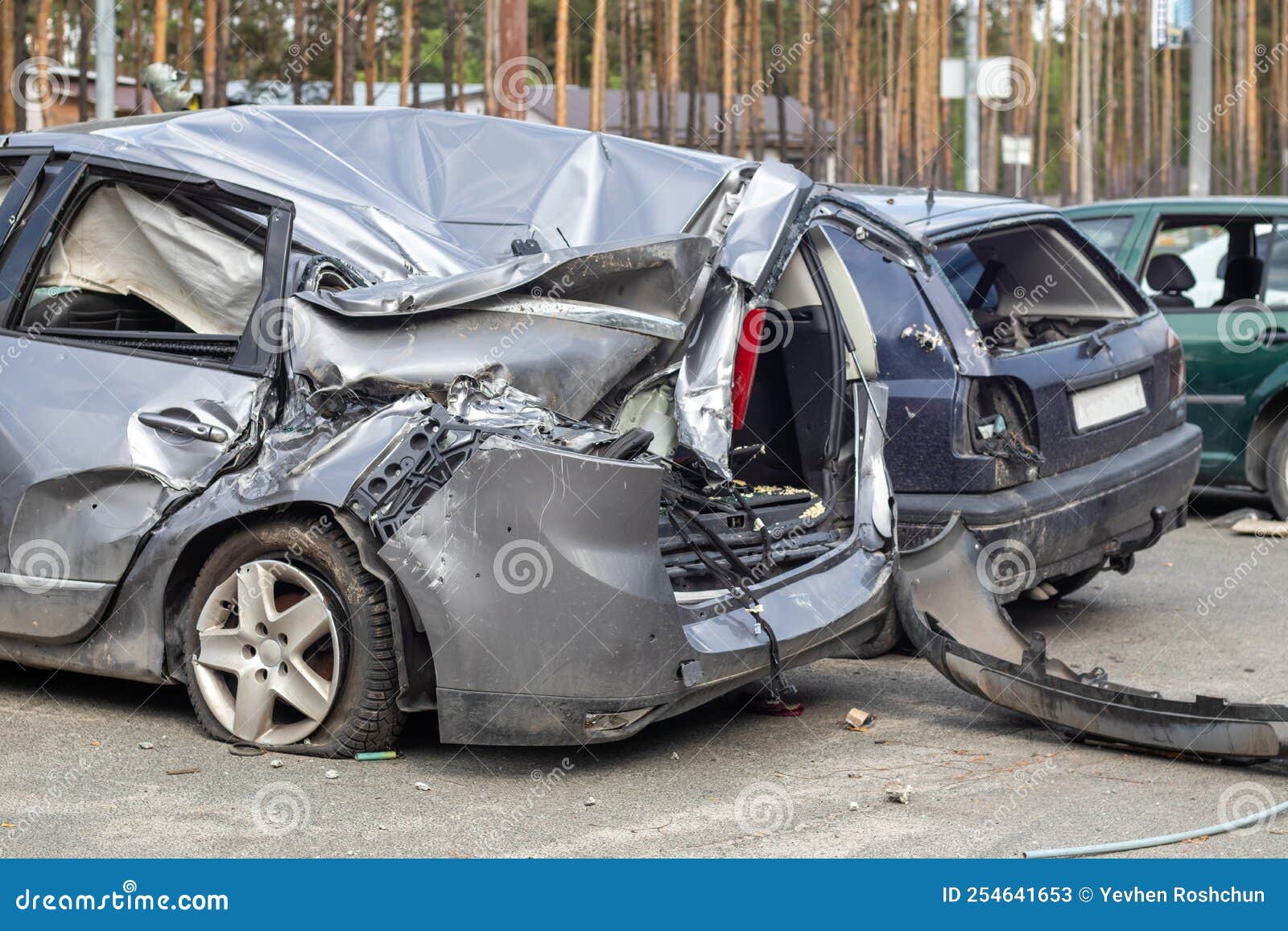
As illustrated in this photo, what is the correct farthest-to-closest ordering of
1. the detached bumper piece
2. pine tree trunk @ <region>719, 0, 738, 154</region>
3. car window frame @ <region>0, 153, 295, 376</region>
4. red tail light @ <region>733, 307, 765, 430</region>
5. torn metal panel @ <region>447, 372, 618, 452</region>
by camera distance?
1. pine tree trunk @ <region>719, 0, 738, 154</region>
2. red tail light @ <region>733, 307, 765, 430</region>
3. car window frame @ <region>0, 153, 295, 376</region>
4. the detached bumper piece
5. torn metal panel @ <region>447, 372, 618, 452</region>

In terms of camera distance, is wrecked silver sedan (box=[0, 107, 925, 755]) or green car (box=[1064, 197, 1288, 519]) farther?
green car (box=[1064, 197, 1288, 519])

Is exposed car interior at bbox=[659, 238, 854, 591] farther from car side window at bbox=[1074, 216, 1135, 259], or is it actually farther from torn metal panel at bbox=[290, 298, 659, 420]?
car side window at bbox=[1074, 216, 1135, 259]

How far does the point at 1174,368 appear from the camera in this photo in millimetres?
6965

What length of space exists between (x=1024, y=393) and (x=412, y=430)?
8.51 feet

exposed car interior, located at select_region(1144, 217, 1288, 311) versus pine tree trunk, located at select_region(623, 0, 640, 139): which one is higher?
pine tree trunk, located at select_region(623, 0, 640, 139)

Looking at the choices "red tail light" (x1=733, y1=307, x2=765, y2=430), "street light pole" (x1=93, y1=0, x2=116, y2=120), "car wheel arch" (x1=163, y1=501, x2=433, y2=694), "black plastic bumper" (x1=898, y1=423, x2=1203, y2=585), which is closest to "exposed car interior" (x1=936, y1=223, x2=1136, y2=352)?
"black plastic bumper" (x1=898, y1=423, x2=1203, y2=585)

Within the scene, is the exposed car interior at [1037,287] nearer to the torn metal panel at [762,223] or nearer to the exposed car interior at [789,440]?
the exposed car interior at [789,440]

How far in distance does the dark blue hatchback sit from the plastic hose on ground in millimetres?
1671

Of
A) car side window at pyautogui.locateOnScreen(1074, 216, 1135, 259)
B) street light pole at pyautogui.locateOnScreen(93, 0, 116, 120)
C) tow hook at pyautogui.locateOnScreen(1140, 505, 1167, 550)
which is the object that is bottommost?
tow hook at pyautogui.locateOnScreen(1140, 505, 1167, 550)

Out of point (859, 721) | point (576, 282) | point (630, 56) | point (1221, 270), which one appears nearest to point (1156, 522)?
point (859, 721)

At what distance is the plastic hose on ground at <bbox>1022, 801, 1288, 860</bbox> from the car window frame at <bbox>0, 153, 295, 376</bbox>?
256cm

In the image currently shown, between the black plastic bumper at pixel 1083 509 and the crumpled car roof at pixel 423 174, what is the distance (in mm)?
1495

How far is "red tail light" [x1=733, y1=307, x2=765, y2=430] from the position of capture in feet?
17.4

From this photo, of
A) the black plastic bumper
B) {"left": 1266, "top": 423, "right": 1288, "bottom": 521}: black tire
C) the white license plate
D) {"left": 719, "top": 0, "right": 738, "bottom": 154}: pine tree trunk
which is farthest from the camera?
{"left": 719, "top": 0, "right": 738, "bottom": 154}: pine tree trunk
